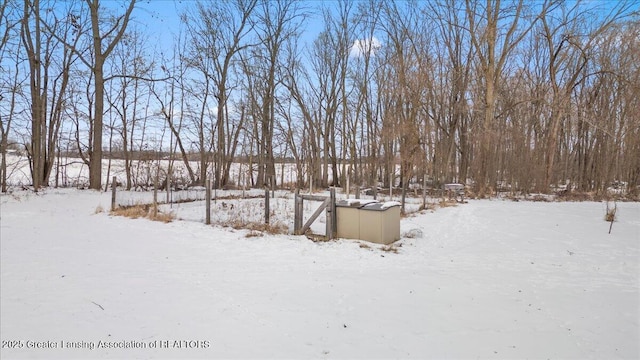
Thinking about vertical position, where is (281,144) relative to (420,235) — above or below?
above

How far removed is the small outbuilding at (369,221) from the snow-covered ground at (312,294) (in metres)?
0.40

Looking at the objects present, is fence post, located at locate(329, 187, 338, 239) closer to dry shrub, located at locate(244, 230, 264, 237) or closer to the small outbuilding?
the small outbuilding

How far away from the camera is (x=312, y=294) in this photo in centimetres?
450

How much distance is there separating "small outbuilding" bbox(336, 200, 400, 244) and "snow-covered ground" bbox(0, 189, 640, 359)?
0.40m

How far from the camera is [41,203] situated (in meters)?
11.4

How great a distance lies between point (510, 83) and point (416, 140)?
9004mm

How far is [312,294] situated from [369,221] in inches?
124

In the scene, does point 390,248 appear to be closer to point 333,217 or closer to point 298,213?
point 333,217

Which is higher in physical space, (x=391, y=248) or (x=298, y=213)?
(x=298, y=213)

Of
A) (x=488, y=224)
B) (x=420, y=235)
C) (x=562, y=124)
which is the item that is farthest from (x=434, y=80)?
(x=420, y=235)

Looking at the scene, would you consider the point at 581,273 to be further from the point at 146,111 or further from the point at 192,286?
the point at 146,111

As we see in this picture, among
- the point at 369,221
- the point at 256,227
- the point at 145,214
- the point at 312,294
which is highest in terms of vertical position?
the point at 369,221

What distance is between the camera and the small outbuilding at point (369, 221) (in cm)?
721

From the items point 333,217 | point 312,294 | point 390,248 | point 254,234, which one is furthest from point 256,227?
point 312,294
